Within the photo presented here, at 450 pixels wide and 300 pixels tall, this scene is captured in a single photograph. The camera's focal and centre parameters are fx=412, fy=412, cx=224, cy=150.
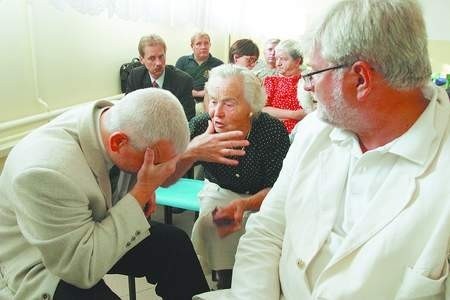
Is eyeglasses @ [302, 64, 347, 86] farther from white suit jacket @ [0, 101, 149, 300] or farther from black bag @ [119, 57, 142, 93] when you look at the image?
black bag @ [119, 57, 142, 93]

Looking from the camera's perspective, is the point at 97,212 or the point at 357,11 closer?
the point at 357,11

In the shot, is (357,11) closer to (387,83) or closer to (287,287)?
(387,83)

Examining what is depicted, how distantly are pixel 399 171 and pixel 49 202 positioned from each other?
87cm

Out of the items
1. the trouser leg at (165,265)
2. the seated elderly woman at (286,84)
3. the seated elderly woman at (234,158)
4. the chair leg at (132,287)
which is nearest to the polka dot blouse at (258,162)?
the seated elderly woman at (234,158)

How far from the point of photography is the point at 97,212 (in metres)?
1.22

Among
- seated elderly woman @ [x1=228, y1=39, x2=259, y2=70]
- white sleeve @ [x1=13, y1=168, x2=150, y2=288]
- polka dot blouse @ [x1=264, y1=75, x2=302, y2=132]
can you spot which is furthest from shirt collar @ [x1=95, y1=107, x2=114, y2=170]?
seated elderly woman @ [x1=228, y1=39, x2=259, y2=70]

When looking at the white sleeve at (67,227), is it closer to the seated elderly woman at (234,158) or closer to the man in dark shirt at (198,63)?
the seated elderly woman at (234,158)

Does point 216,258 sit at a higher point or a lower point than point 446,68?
lower

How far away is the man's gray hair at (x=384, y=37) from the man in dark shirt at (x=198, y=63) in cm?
325

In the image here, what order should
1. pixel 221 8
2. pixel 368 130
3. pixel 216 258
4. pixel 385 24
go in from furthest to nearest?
pixel 221 8
pixel 216 258
pixel 368 130
pixel 385 24

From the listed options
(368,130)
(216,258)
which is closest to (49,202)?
(368,130)

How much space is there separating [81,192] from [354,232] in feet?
2.33

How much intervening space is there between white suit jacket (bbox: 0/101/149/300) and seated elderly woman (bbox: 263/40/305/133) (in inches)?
83.4

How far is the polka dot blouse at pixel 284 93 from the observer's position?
128 inches
